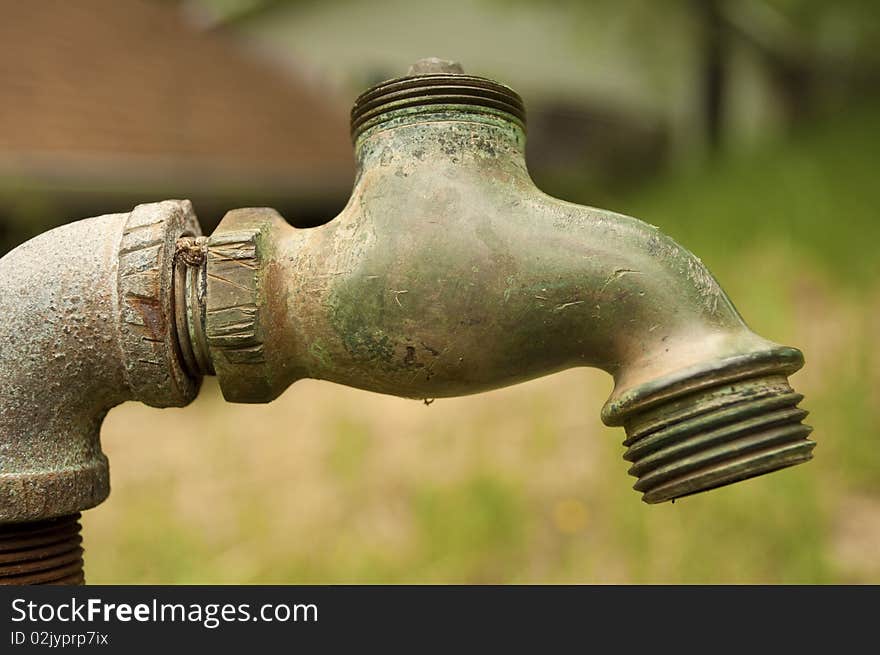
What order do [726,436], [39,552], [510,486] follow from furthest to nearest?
[510,486]
[39,552]
[726,436]

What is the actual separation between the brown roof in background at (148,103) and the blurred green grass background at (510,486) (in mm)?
1537

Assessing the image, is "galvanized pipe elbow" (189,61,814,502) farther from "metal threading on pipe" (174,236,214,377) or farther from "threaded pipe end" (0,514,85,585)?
"threaded pipe end" (0,514,85,585)

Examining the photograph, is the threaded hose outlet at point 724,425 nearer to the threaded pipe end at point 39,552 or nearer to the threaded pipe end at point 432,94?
the threaded pipe end at point 432,94

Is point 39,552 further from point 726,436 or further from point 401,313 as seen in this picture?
point 726,436

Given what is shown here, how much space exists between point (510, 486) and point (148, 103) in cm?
360

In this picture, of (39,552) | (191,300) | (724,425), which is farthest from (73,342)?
(724,425)

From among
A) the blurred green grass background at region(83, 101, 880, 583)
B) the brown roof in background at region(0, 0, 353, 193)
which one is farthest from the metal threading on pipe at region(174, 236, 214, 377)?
the brown roof in background at region(0, 0, 353, 193)

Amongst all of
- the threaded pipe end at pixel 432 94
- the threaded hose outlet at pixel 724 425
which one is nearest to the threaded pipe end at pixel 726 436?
the threaded hose outlet at pixel 724 425

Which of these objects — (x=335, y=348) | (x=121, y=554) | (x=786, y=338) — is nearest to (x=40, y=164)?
(x=121, y=554)

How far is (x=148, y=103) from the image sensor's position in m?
4.90

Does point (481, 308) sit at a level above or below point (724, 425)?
above

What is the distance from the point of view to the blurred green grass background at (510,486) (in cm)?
227

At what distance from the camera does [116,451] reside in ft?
11.7
